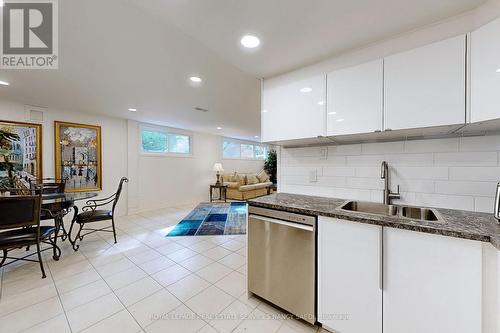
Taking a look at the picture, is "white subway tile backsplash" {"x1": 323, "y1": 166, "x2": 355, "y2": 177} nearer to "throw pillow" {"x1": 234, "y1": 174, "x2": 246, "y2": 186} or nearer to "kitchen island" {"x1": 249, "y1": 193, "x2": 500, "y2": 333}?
"kitchen island" {"x1": 249, "y1": 193, "x2": 500, "y2": 333}

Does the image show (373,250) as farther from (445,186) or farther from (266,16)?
(266,16)

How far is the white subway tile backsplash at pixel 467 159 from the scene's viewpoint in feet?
4.42

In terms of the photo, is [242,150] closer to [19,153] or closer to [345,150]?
[19,153]

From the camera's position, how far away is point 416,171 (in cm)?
159

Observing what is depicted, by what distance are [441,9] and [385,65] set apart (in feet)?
1.28

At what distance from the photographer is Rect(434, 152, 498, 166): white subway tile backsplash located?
135 centimetres

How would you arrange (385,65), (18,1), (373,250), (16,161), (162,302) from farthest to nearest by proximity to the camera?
(16,161)
(162,302)
(385,65)
(18,1)
(373,250)

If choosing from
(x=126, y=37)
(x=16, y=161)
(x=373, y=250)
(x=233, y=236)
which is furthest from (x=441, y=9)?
(x=16, y=161)

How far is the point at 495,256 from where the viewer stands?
3.02ft

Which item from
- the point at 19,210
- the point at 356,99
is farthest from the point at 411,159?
the point at 19,210

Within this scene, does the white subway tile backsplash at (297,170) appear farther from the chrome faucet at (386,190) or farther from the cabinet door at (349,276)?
the cabinet door at (349,276)

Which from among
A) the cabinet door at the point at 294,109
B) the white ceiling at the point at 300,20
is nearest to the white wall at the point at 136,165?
the white ceiling at the point at 300,20

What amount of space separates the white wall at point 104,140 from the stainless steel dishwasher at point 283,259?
4.25 meters

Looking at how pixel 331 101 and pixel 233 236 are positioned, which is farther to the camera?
pixel 233 236
